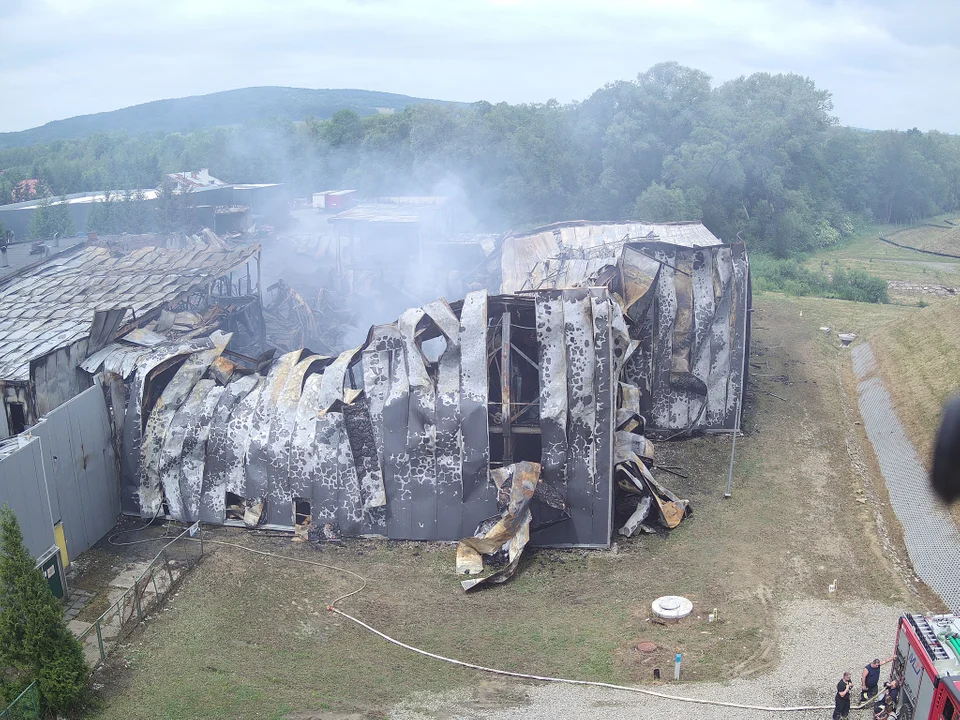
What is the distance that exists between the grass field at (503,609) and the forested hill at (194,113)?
272 ft

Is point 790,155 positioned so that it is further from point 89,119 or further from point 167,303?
point 89,119

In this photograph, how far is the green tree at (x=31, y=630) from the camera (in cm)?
1066

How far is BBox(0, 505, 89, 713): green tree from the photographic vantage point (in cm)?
1066

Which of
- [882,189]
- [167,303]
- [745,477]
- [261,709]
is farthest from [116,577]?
[882,189]

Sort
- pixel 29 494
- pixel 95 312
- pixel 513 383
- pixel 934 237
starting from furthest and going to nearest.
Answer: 1. pixel 934 237
2. pixel 95 312
3. pixel 513 383
4. pixel 29 494

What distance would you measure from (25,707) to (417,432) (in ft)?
24.5

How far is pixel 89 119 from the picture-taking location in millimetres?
106875

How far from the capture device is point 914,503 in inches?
658

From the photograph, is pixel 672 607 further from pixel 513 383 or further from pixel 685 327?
pixel 685 327

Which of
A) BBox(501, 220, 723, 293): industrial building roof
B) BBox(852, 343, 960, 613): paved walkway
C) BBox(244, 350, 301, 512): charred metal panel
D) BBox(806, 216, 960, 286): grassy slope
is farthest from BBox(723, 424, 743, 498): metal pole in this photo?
BBox(806, 216, 960, 286): grassy slope

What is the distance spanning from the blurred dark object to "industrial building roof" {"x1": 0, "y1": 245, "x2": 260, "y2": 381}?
52.8ft

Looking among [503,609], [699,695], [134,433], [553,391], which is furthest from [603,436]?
[134,433]

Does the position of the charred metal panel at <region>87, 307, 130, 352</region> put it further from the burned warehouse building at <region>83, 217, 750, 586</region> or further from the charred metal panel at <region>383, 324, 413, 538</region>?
the charred metal panel at <region>383, 324, 413, 538</region>

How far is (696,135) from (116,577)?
40721 millimetres
